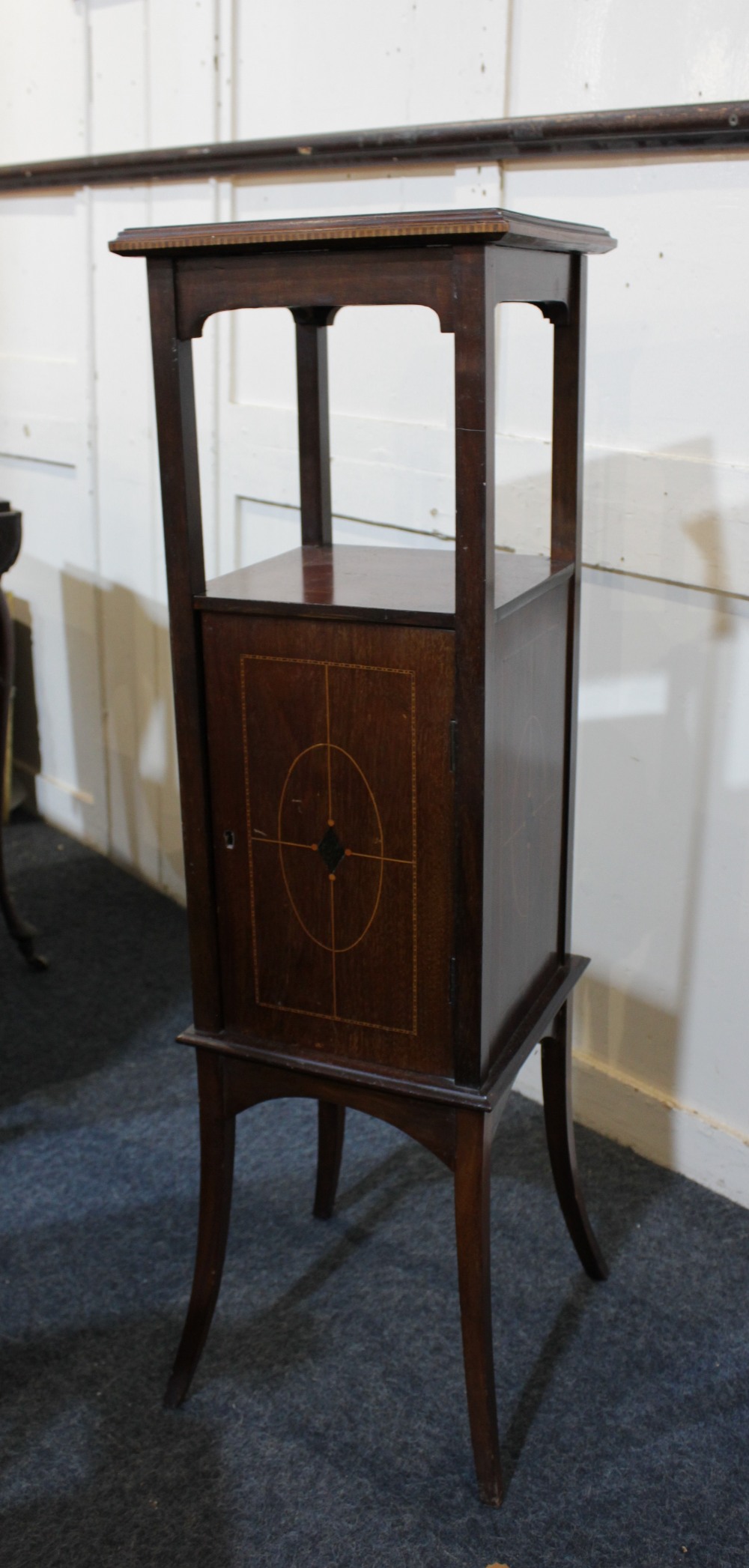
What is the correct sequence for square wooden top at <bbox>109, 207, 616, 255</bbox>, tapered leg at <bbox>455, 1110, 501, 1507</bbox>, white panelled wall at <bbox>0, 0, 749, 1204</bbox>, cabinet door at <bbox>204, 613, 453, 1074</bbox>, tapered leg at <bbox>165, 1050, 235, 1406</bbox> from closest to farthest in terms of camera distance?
square wooden top at <bbox>109, 207, 616, 255</bbox>
cabinet door at <bbox>204, 613, 453, 1074</bbox>
tapered leg at <bbox>455, 1110, 501, 1507</bbox>
tapered leg at <bbox>165, 1050, 235, 1406</bbox>
white panelled wall at <bbox>0, 0, 749, 1204</bbox>

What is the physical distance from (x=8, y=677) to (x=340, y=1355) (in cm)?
146

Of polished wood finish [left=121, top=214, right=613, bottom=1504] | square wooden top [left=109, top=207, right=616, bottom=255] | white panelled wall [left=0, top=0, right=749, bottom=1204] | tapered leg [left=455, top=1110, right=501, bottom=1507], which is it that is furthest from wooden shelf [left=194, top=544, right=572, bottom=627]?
tapered leg [left=455, top=1110, right=501, bottom=1507]

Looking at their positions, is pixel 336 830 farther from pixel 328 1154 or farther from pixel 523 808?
pixel 328 1154

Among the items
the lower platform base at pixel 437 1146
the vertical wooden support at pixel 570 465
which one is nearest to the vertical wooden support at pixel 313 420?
the vertical wooden support at pixel 570 465

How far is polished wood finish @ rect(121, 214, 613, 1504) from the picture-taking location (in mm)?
1247

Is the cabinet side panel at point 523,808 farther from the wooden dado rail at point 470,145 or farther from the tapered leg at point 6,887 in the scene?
the tapered leg at point 6,887

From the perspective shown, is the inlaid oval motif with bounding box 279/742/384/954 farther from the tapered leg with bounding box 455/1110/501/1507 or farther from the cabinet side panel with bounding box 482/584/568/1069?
the tapered leg with bounding box 455/1110/501/1507

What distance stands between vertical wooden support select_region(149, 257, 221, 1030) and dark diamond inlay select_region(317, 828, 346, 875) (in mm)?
144

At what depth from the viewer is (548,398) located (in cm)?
205

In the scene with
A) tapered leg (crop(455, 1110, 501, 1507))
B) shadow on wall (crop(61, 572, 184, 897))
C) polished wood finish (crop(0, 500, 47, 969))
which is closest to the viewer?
tapered leg (crop(455, 1110, 501, 1507))

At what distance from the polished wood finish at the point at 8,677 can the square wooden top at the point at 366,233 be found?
1.29 metres

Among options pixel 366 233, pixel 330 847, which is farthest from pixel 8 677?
pixel 366 233

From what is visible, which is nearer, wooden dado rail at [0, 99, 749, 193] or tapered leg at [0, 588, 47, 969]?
wooden dado rail at [0, 99, 749, 193]

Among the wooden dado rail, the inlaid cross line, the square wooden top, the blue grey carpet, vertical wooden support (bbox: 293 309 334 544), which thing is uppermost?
the wooden dado rail
